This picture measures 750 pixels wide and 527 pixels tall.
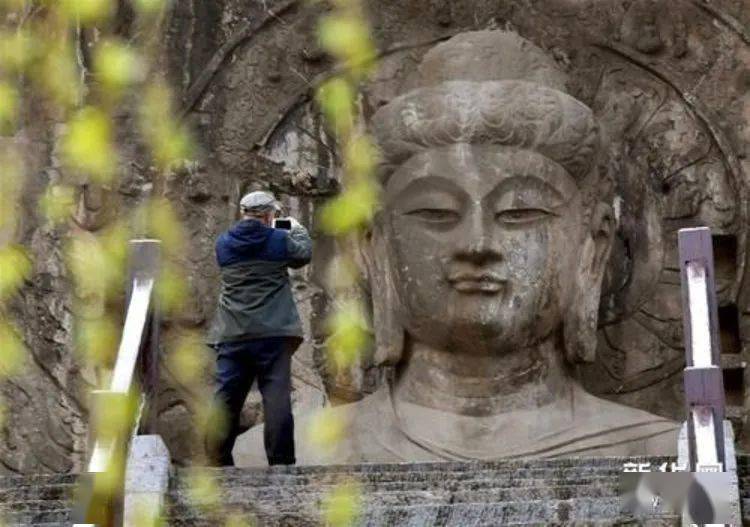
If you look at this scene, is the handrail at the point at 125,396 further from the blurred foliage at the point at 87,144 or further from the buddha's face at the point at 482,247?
the blurred foliage at the point at 87,144

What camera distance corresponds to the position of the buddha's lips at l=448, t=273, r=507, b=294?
16.4 m

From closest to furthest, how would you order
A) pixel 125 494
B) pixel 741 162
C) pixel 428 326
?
pixel 125 494 → pixel 428 326 → pixel 741 162

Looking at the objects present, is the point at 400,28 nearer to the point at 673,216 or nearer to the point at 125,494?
the point at 673,216

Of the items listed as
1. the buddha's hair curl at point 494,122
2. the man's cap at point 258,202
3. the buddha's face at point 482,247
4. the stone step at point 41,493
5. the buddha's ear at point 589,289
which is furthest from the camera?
the buddha's ear at point 589,289

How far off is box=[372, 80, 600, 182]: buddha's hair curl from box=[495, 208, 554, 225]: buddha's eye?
38 cm

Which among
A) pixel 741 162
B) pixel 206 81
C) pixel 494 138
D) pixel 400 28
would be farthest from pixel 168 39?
pixel 741 162

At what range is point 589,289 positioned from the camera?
17031 millimetres

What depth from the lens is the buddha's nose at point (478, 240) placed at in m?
16.3

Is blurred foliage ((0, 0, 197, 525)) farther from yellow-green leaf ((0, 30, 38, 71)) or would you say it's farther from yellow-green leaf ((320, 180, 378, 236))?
yellow-green leaf ((320, 180, 378, 236))

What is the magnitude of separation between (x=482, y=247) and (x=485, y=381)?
0.89 metres

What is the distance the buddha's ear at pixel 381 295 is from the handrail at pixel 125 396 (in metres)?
2.32

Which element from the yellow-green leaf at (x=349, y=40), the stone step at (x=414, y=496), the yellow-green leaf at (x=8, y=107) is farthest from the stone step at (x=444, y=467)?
the yellow-green leaf at (x=349, y=40)

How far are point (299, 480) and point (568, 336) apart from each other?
334 cm

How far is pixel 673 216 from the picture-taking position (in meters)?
17.9
